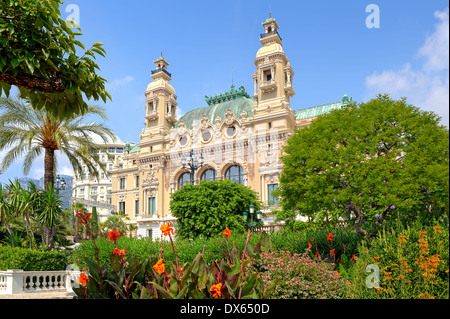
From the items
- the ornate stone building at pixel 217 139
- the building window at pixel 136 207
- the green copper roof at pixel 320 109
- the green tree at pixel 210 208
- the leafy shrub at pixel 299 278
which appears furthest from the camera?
the building window at pixel 136 207

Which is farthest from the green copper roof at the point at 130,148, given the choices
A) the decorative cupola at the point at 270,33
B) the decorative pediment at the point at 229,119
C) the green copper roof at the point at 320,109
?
the decorative cupola at the point at 270,33

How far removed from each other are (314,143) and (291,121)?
2870 cm

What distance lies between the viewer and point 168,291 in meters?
3.77

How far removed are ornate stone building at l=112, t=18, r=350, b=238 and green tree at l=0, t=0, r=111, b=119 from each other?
108ft

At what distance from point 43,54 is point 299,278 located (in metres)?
5.39

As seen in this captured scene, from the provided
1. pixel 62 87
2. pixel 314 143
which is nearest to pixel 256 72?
pixel 314 143

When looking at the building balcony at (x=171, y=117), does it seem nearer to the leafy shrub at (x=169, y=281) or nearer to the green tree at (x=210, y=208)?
the green tree at (x=210, y=208)

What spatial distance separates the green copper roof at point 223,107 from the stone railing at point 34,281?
122ft

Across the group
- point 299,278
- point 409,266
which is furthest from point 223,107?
point 409,266

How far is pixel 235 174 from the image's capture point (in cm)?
4553

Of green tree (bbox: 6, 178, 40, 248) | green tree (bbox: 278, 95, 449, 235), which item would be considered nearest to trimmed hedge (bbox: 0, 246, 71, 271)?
green tree (bbox: 6, 178, 40, 248)

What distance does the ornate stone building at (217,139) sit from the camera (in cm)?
4256

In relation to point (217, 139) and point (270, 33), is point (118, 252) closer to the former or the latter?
point (217, 139)

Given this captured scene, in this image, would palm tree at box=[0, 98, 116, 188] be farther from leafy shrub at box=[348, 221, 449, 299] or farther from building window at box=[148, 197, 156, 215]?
building window at box=[148, 197, 156, 215]
